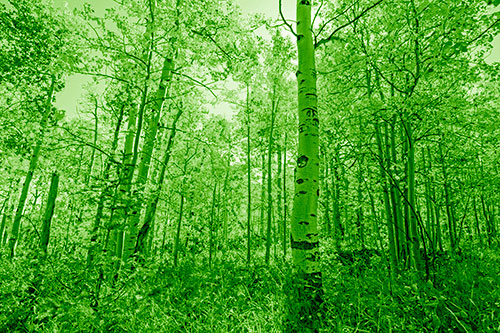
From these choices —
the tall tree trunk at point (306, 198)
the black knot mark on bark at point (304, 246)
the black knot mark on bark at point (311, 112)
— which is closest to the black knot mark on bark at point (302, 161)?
the tall tree trunk at point (306, 198)

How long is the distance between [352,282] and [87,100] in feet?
42.6

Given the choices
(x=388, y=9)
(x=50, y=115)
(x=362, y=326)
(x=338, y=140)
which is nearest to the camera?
(x=362, y=326)

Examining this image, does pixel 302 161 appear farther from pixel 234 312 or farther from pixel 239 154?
pixel 239 154

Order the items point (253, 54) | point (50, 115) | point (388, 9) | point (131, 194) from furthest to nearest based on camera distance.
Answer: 1. point (50, 115)
2. point (253, 54)
3. point (388, 9)
4. point (131, 194)

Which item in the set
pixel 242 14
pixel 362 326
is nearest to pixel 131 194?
pixel 362 326

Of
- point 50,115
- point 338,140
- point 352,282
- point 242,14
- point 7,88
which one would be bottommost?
point 352,282

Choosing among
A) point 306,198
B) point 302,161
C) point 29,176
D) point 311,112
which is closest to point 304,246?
point 306,198

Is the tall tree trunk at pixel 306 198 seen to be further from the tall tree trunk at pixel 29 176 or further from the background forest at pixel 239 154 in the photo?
the tall tree trunk at pixel 29 176

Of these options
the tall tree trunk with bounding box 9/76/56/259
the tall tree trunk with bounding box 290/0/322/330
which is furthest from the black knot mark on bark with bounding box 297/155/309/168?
the tall tree trunk with bounding box 9/76/56/259

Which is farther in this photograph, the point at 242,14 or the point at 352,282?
the point at 242,14

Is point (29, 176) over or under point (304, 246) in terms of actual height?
over

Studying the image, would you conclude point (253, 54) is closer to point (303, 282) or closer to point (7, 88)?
point (303, 282)

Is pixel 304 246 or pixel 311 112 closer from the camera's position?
pixel 304 246

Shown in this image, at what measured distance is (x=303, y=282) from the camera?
3236 millimetres
